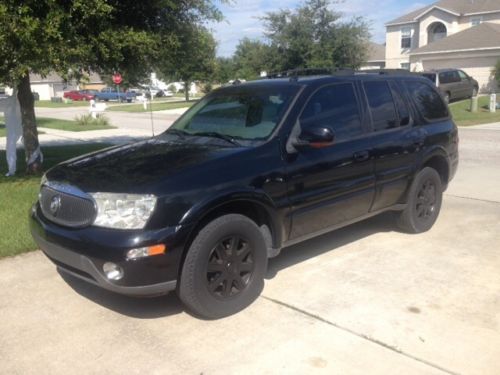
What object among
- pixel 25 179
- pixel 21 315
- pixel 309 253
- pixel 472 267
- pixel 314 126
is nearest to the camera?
pixel 21 315

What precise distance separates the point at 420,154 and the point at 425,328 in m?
2.46

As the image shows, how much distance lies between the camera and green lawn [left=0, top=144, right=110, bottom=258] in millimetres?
5738

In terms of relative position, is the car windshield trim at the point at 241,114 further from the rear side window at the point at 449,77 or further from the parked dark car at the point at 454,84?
the rear side window at the point at 449,77

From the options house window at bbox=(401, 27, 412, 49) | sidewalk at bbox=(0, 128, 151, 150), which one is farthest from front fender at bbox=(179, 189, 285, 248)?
house window at bbox=(401, 27, 412, 49)

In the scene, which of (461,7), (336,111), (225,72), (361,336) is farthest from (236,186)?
(461,7)

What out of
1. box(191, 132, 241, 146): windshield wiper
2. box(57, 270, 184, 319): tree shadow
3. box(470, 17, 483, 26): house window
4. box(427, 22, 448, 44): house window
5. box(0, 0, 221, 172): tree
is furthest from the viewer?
box(427, 22, 448, 44): house window

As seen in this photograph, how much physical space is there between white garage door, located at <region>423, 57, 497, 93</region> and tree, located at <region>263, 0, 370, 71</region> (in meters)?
6.25

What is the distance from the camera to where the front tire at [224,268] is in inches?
151

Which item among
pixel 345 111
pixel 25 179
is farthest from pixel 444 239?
pixel 25 179

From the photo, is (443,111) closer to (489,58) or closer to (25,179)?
(25,179)

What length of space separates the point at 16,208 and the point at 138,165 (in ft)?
12.1

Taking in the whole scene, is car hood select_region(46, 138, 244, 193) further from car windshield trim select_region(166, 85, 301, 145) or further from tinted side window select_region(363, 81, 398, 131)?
tinted side window select_region(363, 81, 398, 131)

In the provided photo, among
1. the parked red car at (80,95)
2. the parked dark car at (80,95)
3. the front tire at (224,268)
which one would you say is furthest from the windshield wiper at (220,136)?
the parked dark car at (80,95)

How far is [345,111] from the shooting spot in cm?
513
